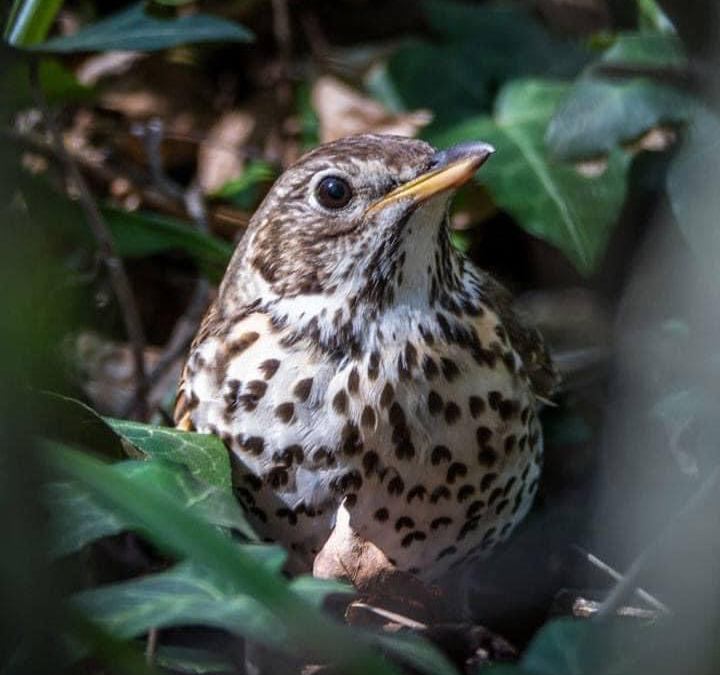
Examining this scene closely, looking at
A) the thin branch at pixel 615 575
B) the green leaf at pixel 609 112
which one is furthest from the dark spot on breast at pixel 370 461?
the green leaf at pixel 609 112

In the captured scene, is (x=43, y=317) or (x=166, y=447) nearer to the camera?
(x=43, y=317)

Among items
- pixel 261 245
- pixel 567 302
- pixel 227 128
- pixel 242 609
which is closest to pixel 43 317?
pixel 242 609

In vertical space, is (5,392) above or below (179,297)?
above

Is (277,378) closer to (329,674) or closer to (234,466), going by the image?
(234,466)

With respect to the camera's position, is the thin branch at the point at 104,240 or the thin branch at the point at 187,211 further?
the thin branch at the point at 187,211

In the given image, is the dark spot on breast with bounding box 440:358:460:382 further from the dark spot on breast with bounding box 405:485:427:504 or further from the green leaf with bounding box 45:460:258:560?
the green leaf with bounding box 45:460:258:560

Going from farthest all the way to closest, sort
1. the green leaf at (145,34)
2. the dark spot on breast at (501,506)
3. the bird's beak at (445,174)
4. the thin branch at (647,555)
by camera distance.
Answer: the green leaf at (145,34), the dark spot on breast at (501,506), the bird's beak at (445,174), the thin branch at (647,555)

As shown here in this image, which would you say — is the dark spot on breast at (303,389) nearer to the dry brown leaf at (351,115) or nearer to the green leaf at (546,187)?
the green leaf at (546,187)

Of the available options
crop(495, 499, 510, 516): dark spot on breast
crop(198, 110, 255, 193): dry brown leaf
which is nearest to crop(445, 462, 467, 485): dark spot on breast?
crop(495, 499, 510, 516): dark spot on breast
